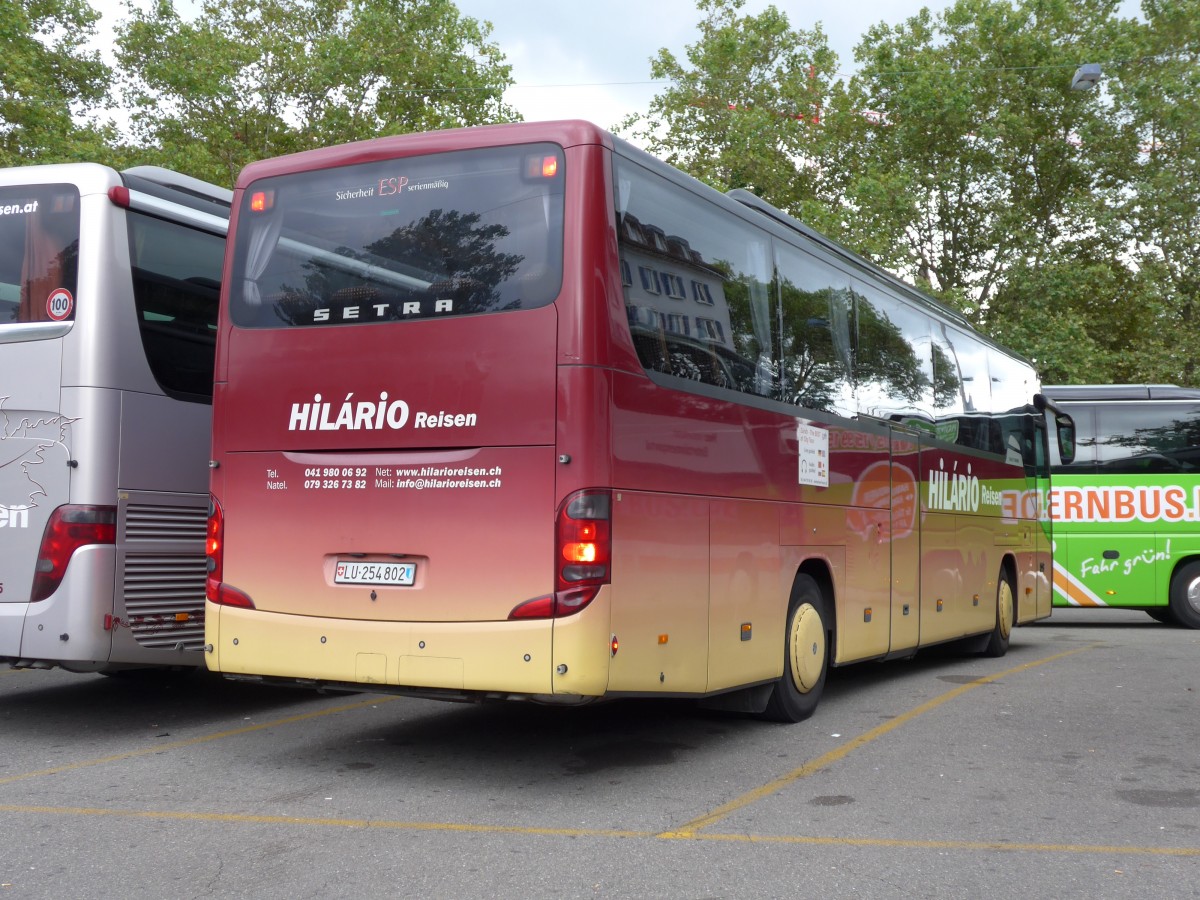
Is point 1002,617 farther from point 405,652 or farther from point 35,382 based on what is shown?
point 35,382

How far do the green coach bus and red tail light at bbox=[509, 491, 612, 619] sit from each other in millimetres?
13992

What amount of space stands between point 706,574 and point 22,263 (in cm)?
470

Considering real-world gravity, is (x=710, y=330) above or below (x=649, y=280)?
below

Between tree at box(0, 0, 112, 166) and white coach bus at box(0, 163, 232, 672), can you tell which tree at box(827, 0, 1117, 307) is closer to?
tree at box(0, 0, 112, 166)

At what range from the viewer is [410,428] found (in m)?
6.66

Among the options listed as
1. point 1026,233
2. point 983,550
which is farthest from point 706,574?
point 1026,233

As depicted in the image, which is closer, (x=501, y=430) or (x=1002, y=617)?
(x=501, y=430)

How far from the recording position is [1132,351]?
3600 centimetres

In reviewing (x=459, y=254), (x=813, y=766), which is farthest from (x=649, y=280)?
(x=813, y=766)

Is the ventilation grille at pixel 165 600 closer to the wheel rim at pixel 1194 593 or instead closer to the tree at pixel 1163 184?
the wheel rim at pixel 1194 593

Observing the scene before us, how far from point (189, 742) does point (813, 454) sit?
438cm

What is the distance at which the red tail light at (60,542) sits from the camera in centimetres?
784

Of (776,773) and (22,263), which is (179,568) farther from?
(776,773)

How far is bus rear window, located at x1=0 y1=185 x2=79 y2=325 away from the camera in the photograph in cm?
807
